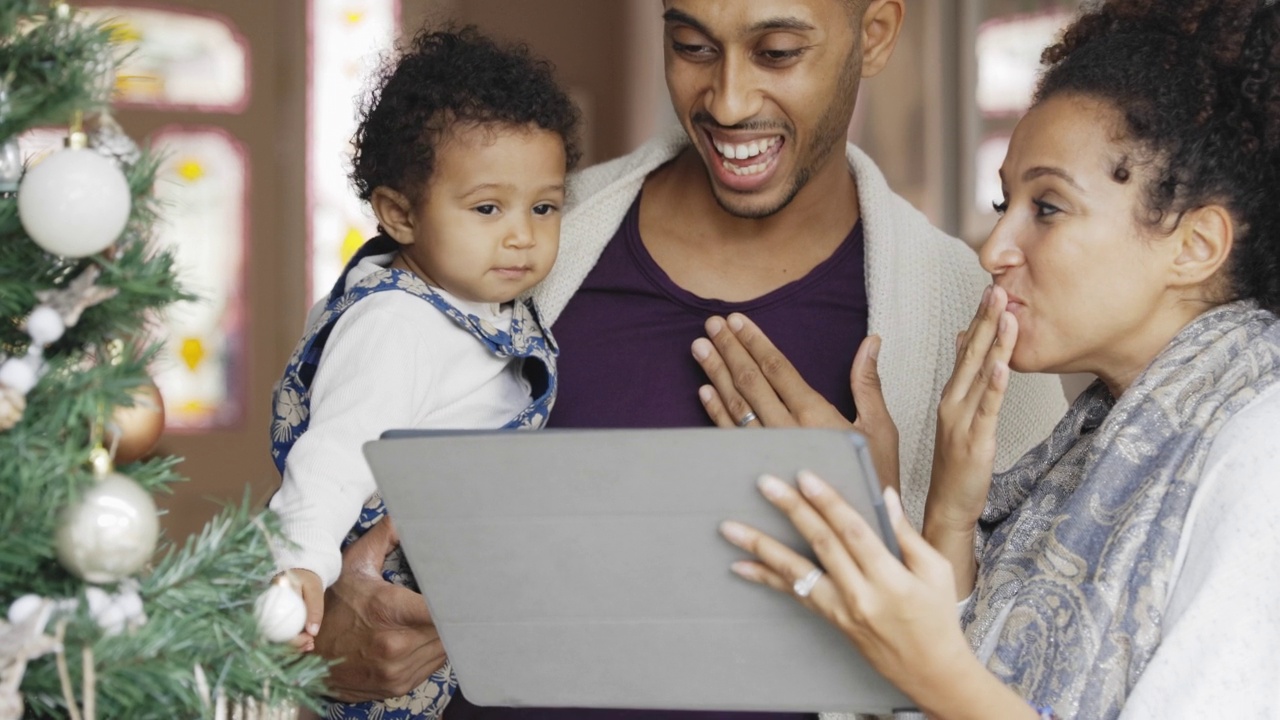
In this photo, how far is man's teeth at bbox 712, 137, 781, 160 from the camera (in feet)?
5.61

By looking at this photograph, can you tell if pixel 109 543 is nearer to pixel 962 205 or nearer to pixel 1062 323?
pixel 1062 323

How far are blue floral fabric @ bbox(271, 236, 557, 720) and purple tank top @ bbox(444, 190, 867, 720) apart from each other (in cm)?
6

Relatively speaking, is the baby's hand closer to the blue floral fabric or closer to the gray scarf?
the blue floral fabric

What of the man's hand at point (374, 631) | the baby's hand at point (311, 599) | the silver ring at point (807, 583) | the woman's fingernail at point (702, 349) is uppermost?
the silver ring at point (807, 583)

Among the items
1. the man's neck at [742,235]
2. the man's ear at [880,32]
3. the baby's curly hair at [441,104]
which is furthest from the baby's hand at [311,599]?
the man's ear at [880,32]

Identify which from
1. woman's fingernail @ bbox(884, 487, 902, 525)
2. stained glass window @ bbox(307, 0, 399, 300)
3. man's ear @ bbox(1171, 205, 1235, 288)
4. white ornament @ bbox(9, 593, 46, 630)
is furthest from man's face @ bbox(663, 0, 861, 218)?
stained glass window @ bbox(307, 0, 399, 300)

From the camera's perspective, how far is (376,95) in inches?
71.4

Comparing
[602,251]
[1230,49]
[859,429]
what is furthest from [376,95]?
[1230,49]

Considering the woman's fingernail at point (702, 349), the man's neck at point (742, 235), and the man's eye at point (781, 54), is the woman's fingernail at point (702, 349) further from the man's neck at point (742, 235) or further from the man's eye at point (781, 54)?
the man's eye at point (781, 54)

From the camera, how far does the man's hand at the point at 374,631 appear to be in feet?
4.93

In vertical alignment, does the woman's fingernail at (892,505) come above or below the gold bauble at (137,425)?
below

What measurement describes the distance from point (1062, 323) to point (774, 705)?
48 cm

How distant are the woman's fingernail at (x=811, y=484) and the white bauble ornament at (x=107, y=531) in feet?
1.45

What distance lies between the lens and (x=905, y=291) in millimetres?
1769
